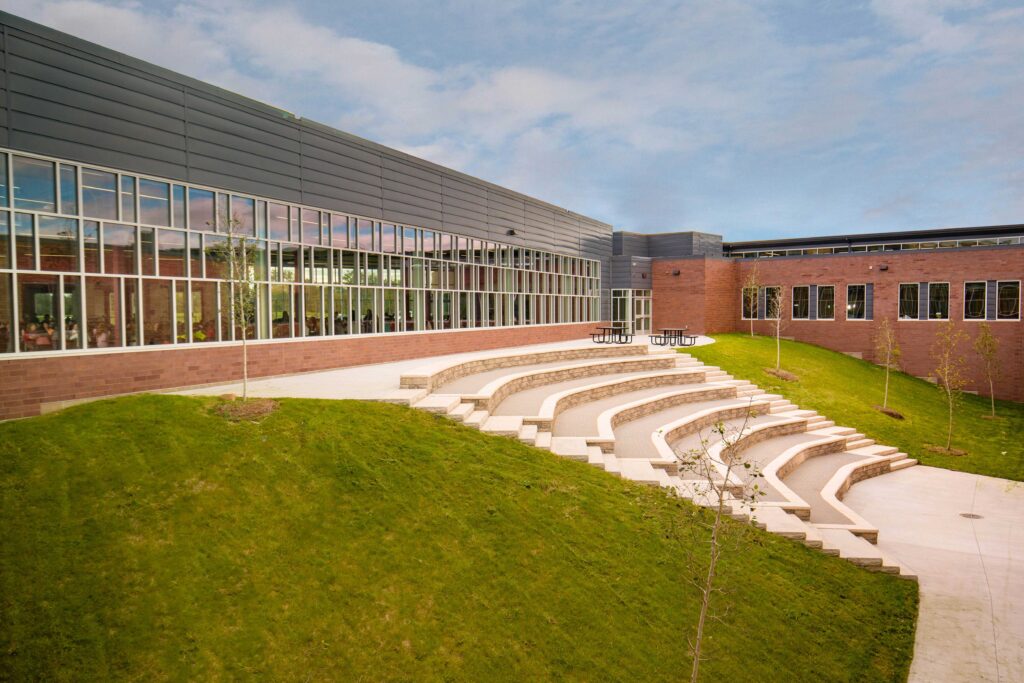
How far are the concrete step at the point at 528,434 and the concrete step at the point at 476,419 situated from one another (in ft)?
2.41

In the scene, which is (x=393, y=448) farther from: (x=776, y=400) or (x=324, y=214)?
(x=776, y=400)

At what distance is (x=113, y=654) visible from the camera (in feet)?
17.9

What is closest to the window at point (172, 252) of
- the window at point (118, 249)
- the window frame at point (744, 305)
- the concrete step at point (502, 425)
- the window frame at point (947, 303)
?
the window at point (118, 249)

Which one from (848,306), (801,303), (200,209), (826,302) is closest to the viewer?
(200,209)

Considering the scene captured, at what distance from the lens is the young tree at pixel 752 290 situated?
33.5 meters

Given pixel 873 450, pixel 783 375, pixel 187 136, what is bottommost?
pixel 873 450

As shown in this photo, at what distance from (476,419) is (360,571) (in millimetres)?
4398

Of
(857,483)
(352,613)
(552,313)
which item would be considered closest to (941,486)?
(857,483)

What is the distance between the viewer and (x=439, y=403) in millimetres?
11102

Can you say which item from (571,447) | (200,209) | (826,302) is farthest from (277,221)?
(826,302)

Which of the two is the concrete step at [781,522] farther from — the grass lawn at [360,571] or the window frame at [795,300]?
the window frame at [795,300]

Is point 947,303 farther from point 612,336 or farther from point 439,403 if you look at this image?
point 439,403

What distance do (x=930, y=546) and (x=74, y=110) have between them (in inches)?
670

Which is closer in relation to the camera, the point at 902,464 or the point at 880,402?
the point at 902,464
